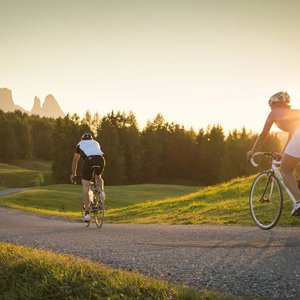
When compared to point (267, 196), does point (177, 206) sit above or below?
below

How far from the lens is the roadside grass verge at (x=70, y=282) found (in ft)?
13.8

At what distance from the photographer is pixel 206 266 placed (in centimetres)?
520

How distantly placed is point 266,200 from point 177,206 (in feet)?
41.6

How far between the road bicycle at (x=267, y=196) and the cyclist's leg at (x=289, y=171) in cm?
51

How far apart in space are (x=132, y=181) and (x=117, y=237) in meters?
79.5

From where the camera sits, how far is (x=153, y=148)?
91562 millimetres

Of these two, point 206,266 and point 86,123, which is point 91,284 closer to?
point 206,266

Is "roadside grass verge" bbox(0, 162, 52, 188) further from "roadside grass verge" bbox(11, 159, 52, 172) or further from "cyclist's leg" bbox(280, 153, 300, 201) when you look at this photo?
"cyclist's leg" bbox(280, 153, 300, 201)

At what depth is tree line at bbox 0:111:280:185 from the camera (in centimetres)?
8156

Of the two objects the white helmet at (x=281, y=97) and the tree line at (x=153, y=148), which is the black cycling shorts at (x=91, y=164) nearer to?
the white helmet at (x=281, y=97)

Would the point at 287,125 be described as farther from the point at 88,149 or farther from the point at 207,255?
the point at 88,149

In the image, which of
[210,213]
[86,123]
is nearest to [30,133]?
[86,123]

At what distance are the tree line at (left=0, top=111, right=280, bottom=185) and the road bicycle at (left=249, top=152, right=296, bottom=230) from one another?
71.0 metres

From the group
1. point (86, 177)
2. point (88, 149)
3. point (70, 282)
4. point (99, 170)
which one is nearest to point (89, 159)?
point (88, 149)
